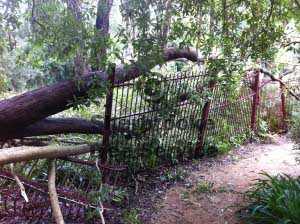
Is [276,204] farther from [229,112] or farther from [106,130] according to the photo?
[229,112]

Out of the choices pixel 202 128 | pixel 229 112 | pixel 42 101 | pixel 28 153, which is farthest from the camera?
pixel 229 112

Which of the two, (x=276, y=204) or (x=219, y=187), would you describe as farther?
(x=219, y=187)

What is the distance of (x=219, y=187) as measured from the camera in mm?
5164

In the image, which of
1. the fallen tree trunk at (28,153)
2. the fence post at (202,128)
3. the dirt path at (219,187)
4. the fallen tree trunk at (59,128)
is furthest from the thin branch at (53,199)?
the fence post at (202,128)

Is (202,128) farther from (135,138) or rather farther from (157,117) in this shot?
(135,138)

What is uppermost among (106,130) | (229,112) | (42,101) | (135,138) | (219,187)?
(42,101)

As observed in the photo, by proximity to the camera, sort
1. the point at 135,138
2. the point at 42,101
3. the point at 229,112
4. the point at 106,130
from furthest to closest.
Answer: the point at 229,112 < the point at 135,138 < the point at 106,130 < the point at 42,101

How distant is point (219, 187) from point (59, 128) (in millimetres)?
2594

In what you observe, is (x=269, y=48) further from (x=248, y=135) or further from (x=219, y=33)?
(x=248, y=135)

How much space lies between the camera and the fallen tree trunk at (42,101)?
3.73 m

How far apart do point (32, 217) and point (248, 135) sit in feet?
17.8

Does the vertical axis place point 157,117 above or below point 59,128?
above

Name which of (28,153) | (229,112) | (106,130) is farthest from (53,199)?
(229,112)

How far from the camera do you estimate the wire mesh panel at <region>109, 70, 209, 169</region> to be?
4789 mm
